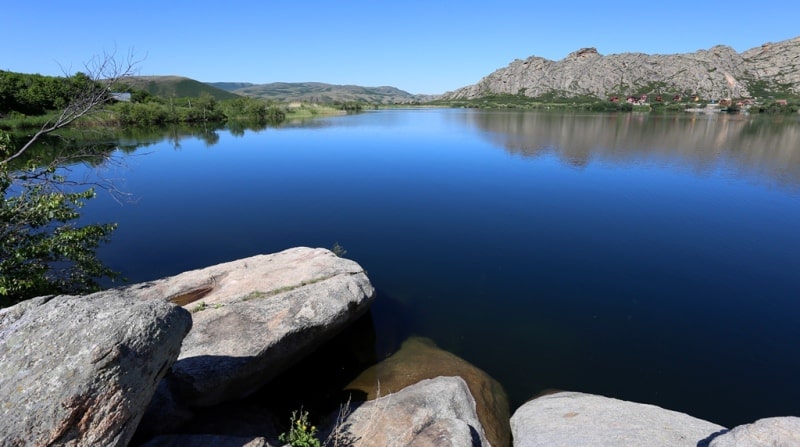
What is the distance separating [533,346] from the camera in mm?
17688

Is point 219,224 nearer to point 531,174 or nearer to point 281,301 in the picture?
point 281,301

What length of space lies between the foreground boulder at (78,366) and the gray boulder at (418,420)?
16.2ft

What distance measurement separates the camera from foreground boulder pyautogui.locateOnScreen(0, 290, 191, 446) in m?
5.86

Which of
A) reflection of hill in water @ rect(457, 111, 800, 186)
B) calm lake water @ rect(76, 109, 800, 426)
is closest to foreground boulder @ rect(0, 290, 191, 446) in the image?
calm lake water @ rect(76, 109, 800, 426)

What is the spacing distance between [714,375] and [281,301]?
58.1 ft

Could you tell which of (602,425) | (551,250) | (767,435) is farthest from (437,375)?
(551,250)

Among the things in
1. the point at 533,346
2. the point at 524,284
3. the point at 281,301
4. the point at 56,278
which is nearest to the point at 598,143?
the point at 524,284

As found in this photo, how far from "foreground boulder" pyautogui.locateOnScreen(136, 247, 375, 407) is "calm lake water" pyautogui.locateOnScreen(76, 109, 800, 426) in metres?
3.78

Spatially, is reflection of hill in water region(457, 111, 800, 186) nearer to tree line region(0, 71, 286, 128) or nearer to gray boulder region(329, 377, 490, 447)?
gray boulder region(329, 377, 490, 447)

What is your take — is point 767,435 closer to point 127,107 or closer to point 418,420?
point 418,420

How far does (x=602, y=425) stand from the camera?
11.5 metres

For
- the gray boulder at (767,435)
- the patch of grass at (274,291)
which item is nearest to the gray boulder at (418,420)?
the patch of grass at (274,291)

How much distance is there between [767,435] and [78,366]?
13.2 metres

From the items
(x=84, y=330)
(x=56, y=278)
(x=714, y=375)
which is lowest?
(x=714, y=375)
